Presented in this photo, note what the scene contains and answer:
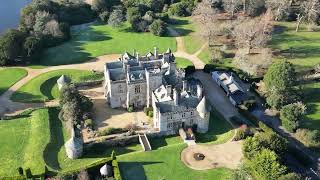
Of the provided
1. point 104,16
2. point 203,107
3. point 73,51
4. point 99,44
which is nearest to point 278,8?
point 104,16

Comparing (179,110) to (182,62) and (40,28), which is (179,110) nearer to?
(182,62)

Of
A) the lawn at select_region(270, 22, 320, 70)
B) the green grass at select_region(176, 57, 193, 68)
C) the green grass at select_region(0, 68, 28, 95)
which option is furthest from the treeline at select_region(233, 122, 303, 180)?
the green grass at select_region(0, 68, 28, 95)

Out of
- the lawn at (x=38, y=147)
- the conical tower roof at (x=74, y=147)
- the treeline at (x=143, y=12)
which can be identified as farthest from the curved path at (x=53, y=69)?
the conical tower roof at (x=74, y=147)

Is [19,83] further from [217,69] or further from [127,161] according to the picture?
[217,69]

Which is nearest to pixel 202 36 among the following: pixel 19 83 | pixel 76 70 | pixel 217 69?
pixel 217 69

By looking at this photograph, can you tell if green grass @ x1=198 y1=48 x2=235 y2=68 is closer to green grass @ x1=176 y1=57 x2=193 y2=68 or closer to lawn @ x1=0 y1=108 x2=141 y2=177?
green grass @ x1=176 y1=57 x2=193 y2=68

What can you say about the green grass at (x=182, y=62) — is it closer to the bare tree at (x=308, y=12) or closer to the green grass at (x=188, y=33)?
the green grass at (x=188, y=33)
